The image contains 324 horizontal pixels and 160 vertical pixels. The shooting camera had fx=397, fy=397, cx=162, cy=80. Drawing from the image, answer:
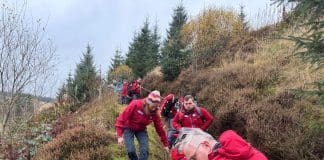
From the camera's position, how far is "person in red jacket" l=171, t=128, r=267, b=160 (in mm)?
2781

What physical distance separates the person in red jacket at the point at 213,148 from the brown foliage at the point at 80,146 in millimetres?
5563

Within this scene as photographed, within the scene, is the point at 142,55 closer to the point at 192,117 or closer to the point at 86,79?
the point at 86,79

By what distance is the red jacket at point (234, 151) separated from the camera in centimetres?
277

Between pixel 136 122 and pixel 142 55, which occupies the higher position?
pixel 142 55

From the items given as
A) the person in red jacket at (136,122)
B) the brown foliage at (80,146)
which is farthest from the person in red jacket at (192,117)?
the brown foliage at (80,146)

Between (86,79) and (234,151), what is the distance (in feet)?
76.7

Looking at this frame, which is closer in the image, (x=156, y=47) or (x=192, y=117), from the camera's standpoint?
(x=192, y=117)

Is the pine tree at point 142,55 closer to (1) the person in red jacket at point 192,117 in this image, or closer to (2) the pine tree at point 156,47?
(2) the pine tree at point 156,47

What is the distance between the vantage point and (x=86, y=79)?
25.6 meters

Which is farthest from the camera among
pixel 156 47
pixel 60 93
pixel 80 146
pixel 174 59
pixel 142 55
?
pixel 156 47

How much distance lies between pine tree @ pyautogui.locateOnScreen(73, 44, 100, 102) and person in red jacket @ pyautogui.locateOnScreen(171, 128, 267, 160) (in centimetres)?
1601

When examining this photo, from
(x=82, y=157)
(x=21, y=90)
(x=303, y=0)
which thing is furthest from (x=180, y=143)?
(x=21, y=90)

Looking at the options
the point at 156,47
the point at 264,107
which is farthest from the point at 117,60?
the point at 264,107

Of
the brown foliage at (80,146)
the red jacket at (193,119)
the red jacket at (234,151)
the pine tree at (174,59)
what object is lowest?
the brown foliage at (80,146)
